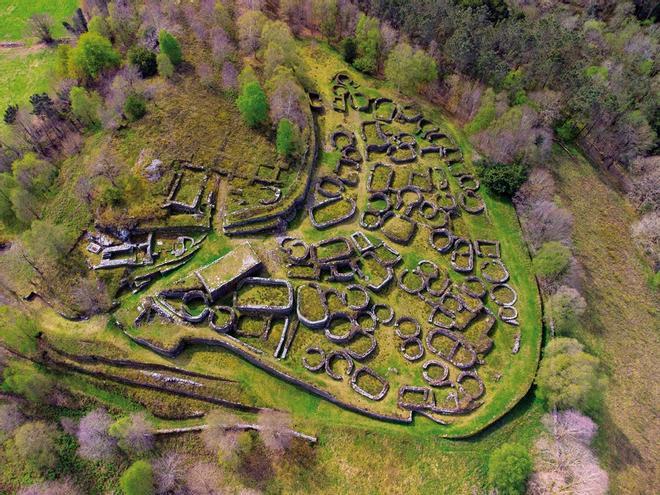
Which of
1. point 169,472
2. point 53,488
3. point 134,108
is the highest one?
point 134,108

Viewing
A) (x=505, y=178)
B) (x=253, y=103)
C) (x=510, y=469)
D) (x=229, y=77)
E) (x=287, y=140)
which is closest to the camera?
(x=510, y=469)

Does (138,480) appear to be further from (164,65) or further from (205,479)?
(164,65)

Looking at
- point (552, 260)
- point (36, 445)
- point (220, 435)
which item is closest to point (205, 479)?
point (220, 435)

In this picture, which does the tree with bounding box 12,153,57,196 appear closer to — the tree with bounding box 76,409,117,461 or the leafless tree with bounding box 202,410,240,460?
the tree with bounding box 76,409,117,461

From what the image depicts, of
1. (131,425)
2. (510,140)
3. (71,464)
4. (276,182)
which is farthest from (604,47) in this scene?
(71,464)

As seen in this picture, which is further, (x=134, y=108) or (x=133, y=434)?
(x=134, y=108)

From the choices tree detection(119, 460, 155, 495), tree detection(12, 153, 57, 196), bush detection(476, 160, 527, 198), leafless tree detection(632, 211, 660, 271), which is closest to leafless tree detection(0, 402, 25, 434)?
tree detection(119, 460, 155, 495)
